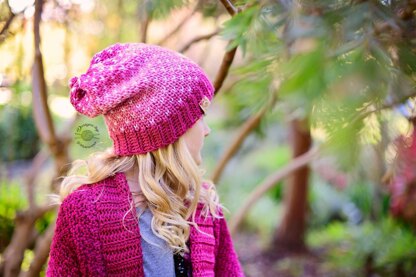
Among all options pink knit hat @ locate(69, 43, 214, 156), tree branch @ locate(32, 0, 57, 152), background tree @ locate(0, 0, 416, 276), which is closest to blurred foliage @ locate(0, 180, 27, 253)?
background tree @ locate(0, 0, 416, 276)

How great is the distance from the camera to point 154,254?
1.41 m

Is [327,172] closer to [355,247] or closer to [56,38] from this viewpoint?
[355,247]

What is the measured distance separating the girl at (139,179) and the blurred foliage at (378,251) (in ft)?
9.57

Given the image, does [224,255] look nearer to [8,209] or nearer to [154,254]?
[154,254]

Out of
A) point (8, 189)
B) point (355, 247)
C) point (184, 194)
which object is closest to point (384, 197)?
point (355, 247)

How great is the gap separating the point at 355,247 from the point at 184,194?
131 inches

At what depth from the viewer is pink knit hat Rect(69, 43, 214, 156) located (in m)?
1.32

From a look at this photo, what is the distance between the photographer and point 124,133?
1.38 m

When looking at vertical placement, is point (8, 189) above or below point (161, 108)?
below

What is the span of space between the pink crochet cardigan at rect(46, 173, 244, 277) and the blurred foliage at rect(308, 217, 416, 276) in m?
2.97

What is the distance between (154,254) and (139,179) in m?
0.22

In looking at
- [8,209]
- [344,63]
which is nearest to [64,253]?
[344,63]

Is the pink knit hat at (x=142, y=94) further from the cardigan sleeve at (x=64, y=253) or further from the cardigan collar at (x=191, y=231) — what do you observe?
the cardigan sleeve at (x=64, y=253)

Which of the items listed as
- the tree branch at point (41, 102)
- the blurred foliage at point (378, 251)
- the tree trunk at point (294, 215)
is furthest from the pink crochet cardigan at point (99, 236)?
the tree trunk at point (294, 215)
